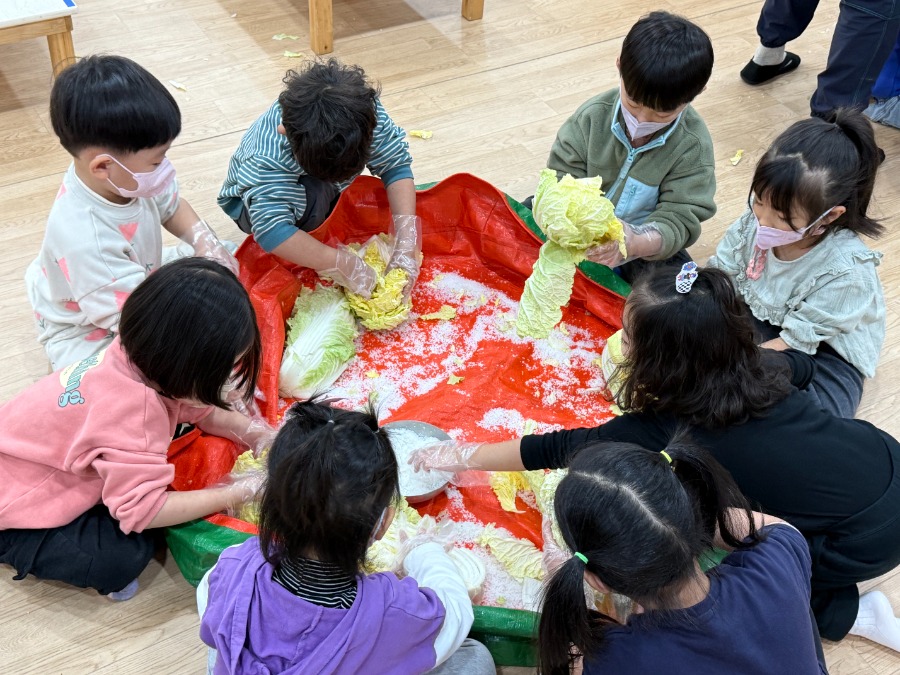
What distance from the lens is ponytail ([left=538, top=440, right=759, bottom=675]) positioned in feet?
4.17

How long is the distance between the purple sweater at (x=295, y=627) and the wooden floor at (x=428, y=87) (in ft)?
3.85

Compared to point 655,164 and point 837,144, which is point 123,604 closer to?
point 655,164

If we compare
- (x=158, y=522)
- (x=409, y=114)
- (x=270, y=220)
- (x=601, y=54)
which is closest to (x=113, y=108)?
(x=270, y=220)

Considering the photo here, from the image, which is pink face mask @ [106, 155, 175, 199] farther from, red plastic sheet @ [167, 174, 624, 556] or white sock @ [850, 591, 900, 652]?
white sock @ [850, 591, 900, 652]

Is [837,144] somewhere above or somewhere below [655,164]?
above

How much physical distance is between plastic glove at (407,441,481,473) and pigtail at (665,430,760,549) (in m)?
0.51

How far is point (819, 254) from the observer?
204 cm

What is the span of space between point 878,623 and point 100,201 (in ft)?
6.41

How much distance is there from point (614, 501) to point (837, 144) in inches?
44.3

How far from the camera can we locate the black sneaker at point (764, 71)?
3.33m

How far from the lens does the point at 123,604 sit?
1.84 meters

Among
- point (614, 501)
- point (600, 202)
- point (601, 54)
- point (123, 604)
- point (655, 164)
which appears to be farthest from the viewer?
point (601, 54)

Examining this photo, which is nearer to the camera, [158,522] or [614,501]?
[614,501]

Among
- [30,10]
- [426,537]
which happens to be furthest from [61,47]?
[426,537]
